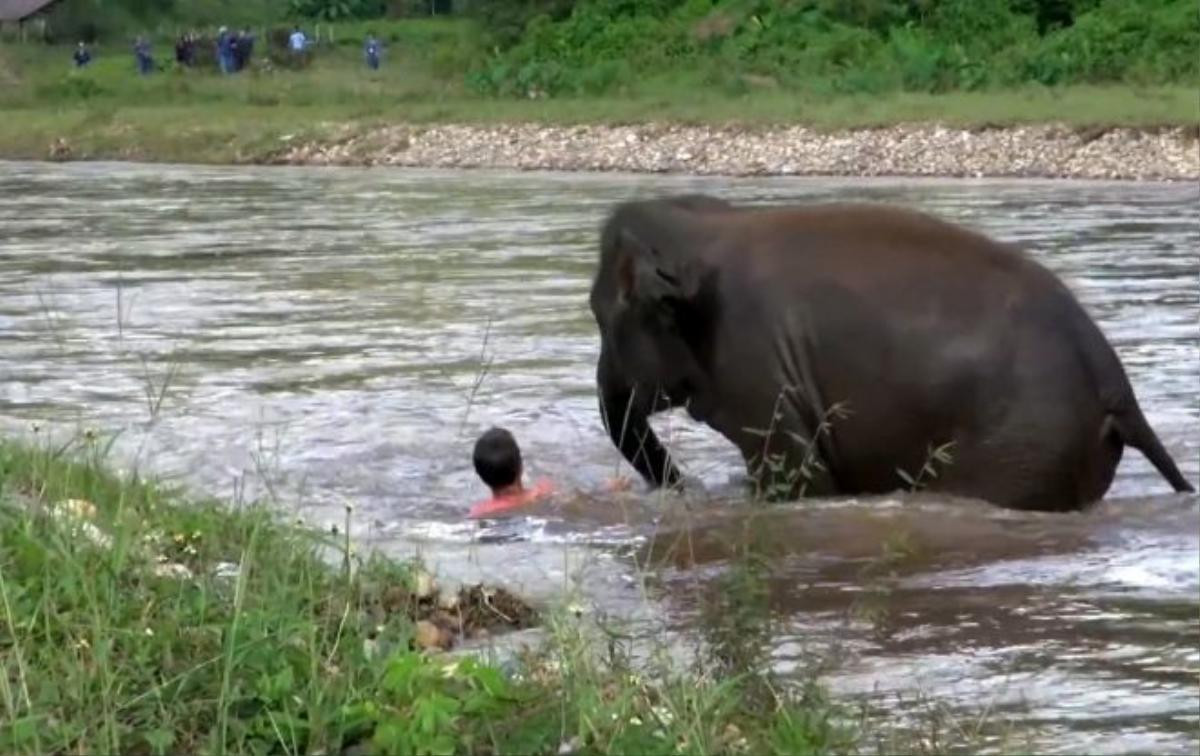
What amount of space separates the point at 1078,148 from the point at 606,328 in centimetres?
2531

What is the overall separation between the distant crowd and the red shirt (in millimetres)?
46901

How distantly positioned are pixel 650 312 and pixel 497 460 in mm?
1098

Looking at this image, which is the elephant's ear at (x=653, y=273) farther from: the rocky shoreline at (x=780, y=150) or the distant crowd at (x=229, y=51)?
the distant crowd at (x=229, y=51)

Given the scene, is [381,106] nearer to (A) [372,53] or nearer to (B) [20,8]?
(A) [372,53]

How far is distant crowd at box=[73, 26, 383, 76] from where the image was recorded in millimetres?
57562

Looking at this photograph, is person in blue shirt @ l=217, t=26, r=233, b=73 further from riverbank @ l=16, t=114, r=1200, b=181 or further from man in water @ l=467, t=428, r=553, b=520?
man in water @ l=467, t=428, r=553, b=520

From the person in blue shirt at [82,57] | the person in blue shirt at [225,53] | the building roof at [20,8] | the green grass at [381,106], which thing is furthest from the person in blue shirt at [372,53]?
the building roof at [20,8]

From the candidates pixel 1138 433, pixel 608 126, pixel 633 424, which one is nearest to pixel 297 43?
pixel 608 126

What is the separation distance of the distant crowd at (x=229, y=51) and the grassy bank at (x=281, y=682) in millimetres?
50250

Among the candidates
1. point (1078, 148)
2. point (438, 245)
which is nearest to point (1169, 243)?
point (438, 245)

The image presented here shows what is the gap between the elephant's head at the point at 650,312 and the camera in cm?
866

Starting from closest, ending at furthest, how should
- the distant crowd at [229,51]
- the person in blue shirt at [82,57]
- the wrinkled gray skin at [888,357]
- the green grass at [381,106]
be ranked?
the wrinkled gray skin at [888,357]
the green grass at [381,106]
the distant crowd at [229,51]
the person in blue shirt at [82,57]

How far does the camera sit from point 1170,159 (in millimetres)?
31953

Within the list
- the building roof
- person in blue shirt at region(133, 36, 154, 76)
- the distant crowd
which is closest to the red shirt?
the distant crowd
